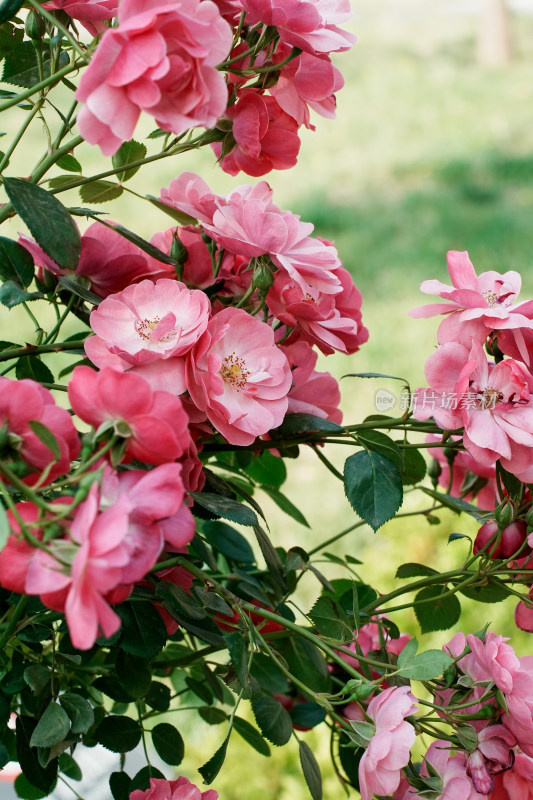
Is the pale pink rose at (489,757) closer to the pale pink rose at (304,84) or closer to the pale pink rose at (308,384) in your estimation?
the pale pink rose at (308,384)

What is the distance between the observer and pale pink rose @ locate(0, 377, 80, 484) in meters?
0.29

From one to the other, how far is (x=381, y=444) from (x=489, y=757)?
14cm

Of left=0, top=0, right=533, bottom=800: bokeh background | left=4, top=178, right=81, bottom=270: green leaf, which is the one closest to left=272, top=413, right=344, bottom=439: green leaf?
left=4, top=178, right=81, bottom=270: green leaf

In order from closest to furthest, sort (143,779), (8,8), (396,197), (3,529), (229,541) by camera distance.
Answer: (3,529)
(8,8)
(143,779)
(229,541)
(396,197)

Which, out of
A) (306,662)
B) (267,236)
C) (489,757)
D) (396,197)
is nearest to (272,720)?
(306,662)

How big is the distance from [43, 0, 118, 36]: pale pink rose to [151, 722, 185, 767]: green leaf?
0.36 metres

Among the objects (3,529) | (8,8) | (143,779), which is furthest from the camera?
(143,779)

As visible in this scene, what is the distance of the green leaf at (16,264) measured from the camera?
407 millimetres

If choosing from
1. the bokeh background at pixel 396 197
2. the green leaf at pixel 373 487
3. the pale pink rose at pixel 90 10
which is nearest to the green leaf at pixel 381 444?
the green leaf at pixel 373 487

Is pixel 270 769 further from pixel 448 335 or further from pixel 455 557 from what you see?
pixel 448 335

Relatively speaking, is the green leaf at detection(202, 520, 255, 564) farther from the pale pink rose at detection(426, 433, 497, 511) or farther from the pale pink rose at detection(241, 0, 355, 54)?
the pale pink rose at detection(241, 0, 355, 54)

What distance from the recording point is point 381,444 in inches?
17.3

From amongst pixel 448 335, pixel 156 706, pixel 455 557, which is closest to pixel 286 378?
pixel 448 335

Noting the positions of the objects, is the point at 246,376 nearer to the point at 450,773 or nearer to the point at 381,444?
the point at 381,444
